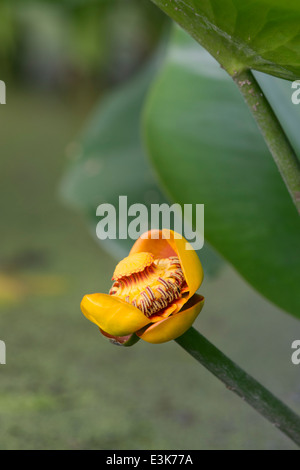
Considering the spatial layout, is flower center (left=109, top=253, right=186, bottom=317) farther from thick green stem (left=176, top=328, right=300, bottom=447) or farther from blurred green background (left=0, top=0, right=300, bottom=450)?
blurred green background (left=0, top=0, right=300, bottom=450)

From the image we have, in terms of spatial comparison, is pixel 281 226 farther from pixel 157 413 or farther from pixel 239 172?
pixel 157 413

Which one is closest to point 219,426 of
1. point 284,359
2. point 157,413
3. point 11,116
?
point 157,413

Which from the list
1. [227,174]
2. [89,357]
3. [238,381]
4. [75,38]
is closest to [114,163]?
[89,357]

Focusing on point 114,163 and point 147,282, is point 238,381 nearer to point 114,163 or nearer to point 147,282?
point 147,282

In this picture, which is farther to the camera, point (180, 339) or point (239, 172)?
point (239, 172)

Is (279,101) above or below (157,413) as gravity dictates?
above

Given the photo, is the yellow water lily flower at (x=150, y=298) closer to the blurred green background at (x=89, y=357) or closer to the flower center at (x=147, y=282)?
the flower center at (x=147, y=282)
